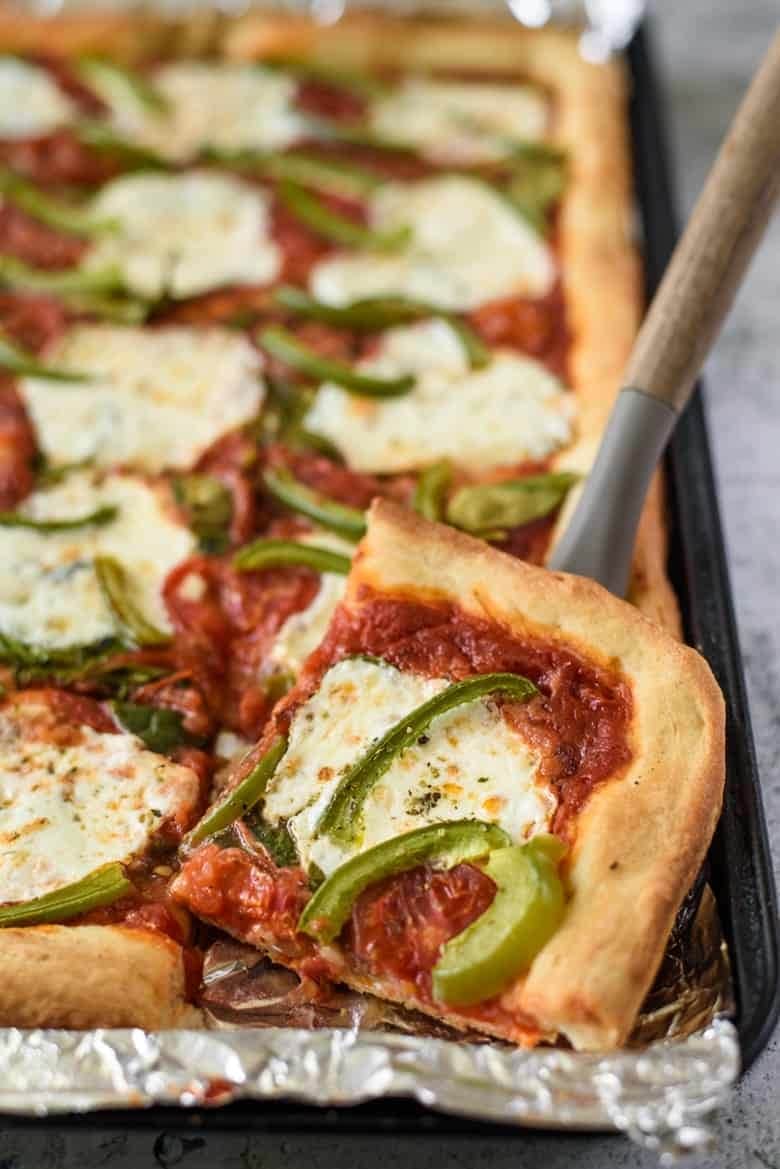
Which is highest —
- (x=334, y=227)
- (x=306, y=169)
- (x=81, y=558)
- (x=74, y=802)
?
(x=306, y=169)

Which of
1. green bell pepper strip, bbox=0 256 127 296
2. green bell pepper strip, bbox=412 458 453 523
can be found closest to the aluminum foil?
green bell pepper strip, bbox=412 458 453 523

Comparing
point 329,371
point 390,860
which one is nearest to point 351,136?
point 329,371

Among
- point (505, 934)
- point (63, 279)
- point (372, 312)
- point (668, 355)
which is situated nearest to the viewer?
point (505, 934)

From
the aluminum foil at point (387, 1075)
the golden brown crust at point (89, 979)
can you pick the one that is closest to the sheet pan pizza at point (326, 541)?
the golden brown crust at point (89, 979)

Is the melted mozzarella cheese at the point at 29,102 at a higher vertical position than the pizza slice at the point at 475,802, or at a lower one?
higher

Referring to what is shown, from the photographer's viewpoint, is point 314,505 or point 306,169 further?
point 306,169

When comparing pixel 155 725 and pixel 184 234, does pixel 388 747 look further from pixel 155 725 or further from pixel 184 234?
pixel 184 234

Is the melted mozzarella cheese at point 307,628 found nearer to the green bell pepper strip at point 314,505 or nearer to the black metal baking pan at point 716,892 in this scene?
the green bell pepper strip at point 314,505
